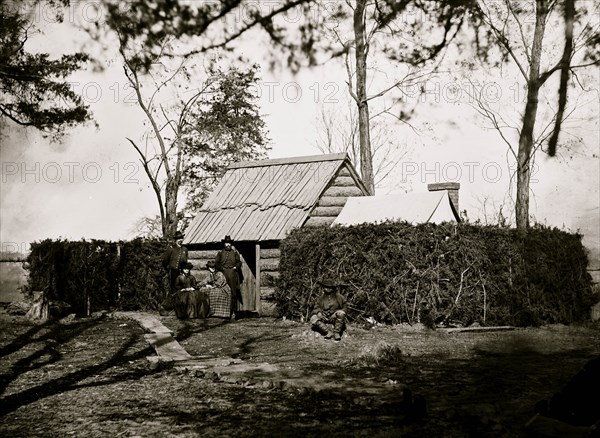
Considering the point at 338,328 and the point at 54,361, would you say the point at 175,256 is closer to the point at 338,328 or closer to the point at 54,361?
the point at 338,328

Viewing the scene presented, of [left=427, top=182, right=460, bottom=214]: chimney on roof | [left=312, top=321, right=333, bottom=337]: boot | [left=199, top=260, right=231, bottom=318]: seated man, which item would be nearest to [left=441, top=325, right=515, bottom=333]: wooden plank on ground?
[left=312, top=321, right=333, bottom=337]: boot

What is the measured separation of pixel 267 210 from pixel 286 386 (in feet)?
45.4

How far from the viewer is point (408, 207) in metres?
21.5

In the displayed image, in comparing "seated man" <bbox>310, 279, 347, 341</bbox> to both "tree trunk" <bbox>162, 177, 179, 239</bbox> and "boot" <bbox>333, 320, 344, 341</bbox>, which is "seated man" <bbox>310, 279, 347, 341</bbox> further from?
"tree trunk" <bbox>162, 177, 179, 239</bbox>

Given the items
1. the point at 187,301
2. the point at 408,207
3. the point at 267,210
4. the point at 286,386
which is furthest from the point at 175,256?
the point at 286,386

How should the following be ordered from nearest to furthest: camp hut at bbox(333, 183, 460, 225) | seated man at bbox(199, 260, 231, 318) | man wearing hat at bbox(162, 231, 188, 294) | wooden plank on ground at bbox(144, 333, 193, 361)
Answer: wooden plank on ground at bbox(144, 333, 193, 361)
seated man at bbox(199, 260, 231, 318)
man wearing hat at bbox(162, 231, 188, 294)
camp hut at bbox(333, 183, 460, 225)

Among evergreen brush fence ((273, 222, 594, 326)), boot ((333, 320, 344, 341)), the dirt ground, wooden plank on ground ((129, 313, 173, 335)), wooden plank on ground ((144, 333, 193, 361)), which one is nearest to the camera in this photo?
the dirt ground

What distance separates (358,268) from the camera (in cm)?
1681

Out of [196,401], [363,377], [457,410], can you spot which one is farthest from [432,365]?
[196,401]

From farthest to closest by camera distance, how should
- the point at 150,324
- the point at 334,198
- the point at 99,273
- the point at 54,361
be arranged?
the point at 334,198 < the point at 99,273 < the point at 150,324 < the point at 54,361

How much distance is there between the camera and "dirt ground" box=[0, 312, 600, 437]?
6914 mm

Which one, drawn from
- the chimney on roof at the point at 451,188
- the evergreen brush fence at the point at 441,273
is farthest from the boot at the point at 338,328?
the chimney on roof at the point at 451,188

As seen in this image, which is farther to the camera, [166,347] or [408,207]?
[408,207]

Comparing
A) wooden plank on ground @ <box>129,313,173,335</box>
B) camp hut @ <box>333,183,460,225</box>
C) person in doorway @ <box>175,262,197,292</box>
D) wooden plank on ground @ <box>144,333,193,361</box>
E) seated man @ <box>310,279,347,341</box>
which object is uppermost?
camp hut @ <box>333,183,460,225</box>
